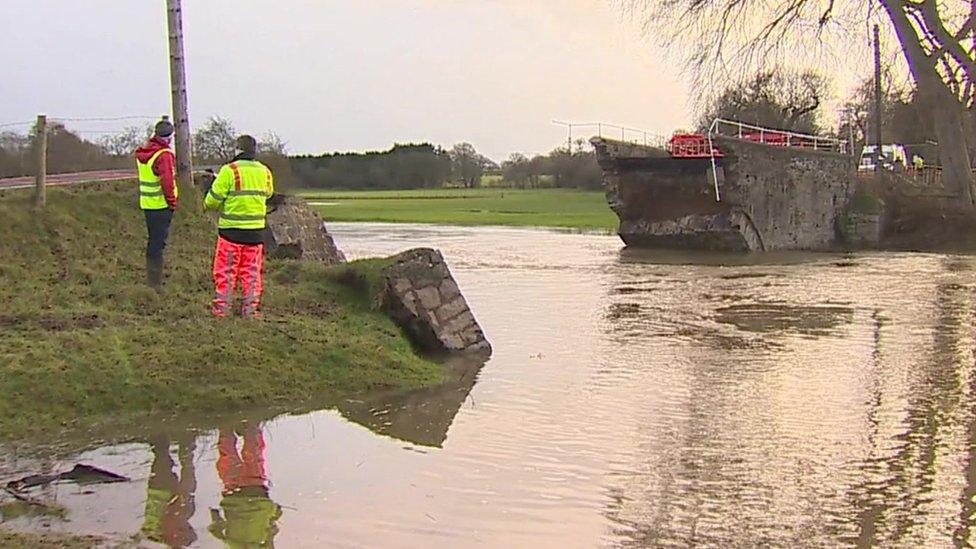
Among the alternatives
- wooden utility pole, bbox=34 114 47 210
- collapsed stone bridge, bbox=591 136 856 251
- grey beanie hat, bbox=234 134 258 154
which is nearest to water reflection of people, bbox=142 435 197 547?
grey beanie hat, bbox=234 134 258 154

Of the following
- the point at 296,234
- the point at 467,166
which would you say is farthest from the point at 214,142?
the point at 467,166

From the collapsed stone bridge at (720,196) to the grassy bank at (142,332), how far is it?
2357 centimetres

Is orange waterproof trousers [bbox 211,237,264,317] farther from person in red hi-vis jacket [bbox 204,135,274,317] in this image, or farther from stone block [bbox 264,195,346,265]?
stone block [bbox 264,195,346,265]

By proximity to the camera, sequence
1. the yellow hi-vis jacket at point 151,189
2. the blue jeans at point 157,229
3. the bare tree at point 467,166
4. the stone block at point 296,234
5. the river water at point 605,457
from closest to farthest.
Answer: the river water at point 605,457 → the yellow hi-vis jacket at point 151,189 → the blue jeans at point 157,229 → the stone block at point 296,234 → the bare tree at point 467,166

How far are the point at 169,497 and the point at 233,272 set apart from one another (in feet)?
13.5

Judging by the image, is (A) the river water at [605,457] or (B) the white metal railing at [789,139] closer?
(A) the river water at [605,457]

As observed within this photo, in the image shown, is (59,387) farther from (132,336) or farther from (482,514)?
(482,514)

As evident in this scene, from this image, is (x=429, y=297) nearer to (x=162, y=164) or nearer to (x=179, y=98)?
(x=162, y=164)

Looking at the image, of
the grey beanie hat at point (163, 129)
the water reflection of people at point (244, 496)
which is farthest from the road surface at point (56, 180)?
the water reflection of people at point (244, 496)

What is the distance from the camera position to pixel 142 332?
29.7 feet

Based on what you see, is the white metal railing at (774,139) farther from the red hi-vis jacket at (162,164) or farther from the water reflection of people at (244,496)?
the water reflection of people at (244,496)

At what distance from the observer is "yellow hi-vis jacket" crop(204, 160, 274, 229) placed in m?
9.85

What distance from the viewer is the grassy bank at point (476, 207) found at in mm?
57250

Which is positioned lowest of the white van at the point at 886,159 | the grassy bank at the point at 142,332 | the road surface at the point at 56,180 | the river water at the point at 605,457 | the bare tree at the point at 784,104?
the river water at the point at 605,457
